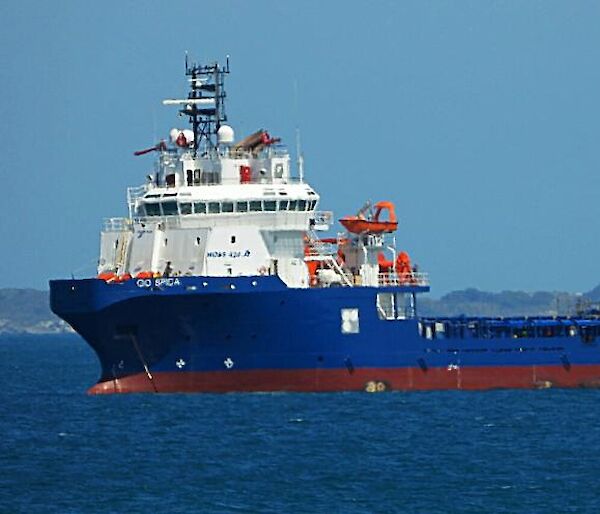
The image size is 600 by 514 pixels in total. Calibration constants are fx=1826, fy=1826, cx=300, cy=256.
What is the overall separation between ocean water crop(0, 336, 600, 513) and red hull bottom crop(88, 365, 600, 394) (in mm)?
402

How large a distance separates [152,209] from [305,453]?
15.6 metres

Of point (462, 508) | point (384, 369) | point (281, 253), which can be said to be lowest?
point (462, 508)

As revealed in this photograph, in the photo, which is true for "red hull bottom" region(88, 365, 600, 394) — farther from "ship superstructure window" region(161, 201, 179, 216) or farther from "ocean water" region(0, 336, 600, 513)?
"ship superstructure window" region(161, 201, 179, 216)

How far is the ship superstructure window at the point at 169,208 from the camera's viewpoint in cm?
5906

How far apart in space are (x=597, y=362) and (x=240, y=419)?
54.8ft

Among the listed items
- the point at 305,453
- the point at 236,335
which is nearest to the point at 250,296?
the point at 236,335

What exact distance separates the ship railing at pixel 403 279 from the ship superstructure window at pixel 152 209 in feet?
25.9

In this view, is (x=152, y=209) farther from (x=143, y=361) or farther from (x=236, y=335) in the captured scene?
(x=236, y=335)

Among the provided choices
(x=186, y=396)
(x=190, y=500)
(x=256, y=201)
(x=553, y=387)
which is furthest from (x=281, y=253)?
(x=190, y=500)

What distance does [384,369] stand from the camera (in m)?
59.7

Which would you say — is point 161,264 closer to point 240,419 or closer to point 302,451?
point 240,419

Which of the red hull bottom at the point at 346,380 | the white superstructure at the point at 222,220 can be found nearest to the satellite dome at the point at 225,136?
the white superstructure at the point at 222,220

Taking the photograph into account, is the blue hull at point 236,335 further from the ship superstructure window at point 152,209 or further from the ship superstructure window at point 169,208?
the ship superstructure window at point 152,209

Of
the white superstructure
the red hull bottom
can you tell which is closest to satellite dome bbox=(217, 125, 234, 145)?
the white superstructure
